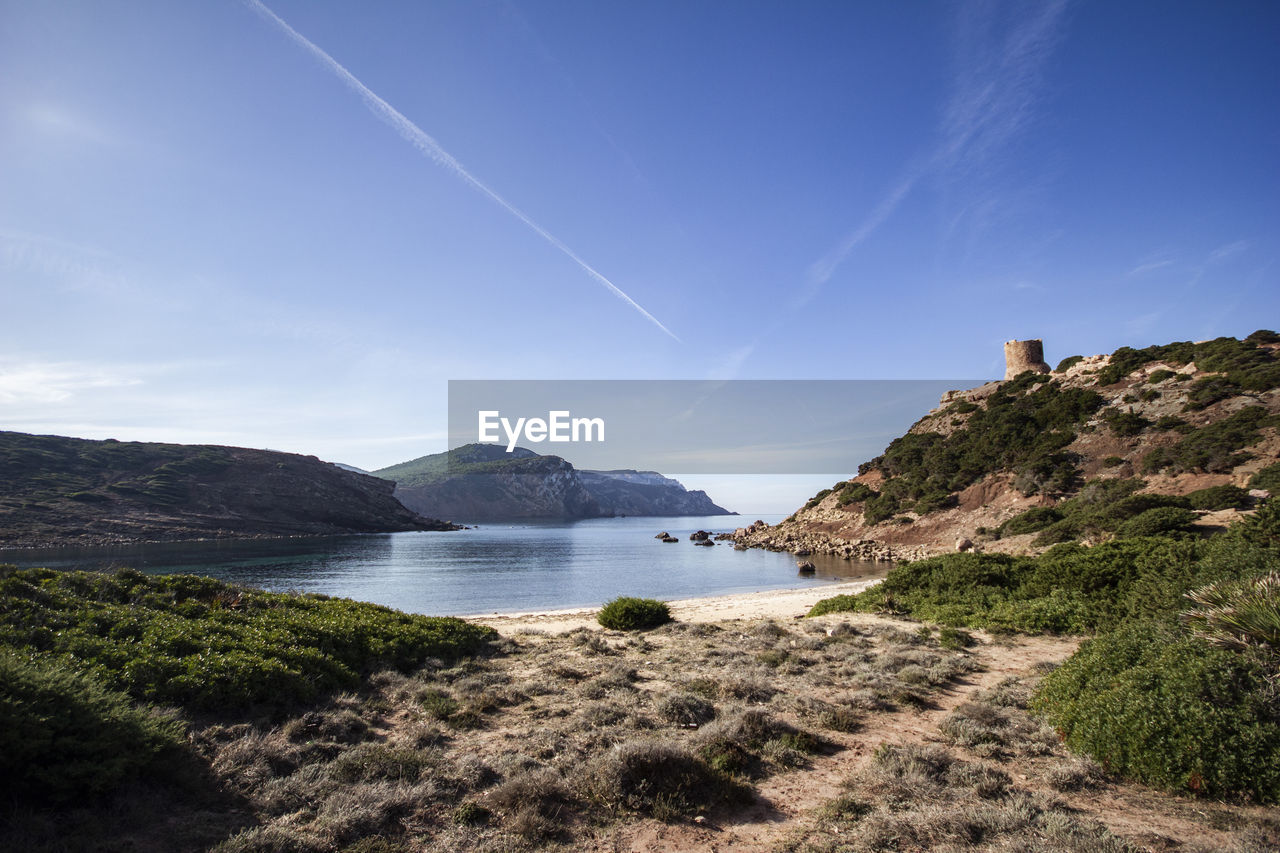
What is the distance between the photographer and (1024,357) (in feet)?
239

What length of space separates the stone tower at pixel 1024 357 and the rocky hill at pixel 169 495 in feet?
357

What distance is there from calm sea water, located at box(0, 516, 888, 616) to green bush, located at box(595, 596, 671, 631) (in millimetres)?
13954

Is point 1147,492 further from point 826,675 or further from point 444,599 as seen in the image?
point 444,599

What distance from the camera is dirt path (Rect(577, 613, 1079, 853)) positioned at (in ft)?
18.5

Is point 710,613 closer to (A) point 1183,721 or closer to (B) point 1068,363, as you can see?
(A) point 1183,721

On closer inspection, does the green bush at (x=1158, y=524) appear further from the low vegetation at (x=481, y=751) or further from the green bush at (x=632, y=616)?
the green bush at (x=632, y=616)

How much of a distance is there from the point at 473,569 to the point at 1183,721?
52190 mm

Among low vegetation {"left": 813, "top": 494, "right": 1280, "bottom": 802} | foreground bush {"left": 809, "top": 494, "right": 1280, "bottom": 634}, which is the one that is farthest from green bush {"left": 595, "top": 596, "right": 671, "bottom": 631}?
low vegetation {"left": 813, "top": 494, "right": 1280, "bottom": 802}

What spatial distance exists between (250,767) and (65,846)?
1.95 metres

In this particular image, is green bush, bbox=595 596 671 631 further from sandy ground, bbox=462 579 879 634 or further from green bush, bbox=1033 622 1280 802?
green bush, bbox=1033 622 1280 802

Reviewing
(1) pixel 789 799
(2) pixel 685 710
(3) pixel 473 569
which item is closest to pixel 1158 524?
(2) pixel 685 710

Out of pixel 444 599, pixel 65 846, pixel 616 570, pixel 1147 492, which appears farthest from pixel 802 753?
pixel 616 570

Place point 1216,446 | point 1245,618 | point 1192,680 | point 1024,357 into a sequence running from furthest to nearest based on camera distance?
1. point 1024,357
2. point 1216,446
3. point 1245,618
4. point 1192,680

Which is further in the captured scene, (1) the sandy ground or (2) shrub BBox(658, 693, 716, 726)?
(1) the sandy ground
